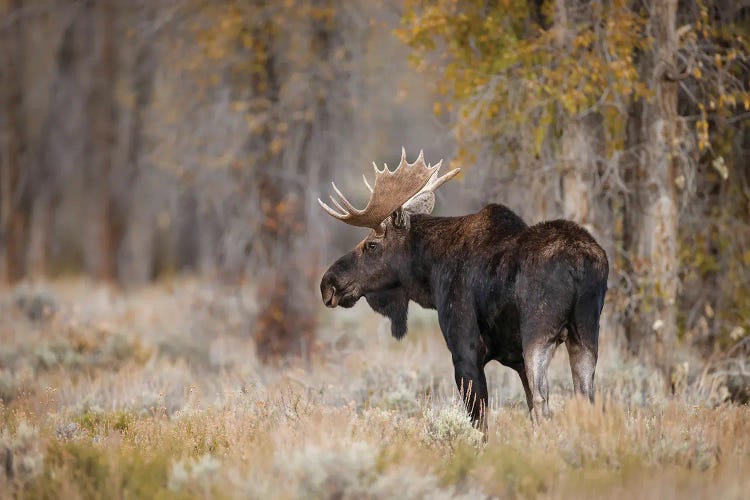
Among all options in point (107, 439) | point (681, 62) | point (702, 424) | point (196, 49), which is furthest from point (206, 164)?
point (702, 424)

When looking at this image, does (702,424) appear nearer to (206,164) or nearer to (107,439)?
(107,439)

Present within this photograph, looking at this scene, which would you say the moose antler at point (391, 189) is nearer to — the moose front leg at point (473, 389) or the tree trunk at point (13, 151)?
the moose front leg at point (473, 389)

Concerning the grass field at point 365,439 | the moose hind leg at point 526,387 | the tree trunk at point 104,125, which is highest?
the tree trunk at point 104,125

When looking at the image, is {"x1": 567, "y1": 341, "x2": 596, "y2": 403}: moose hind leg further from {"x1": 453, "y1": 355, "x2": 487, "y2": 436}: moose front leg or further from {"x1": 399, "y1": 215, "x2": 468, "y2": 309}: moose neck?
{"x1": 399, "y1": 215, "x2": 468, "y2": 309}: moose neck

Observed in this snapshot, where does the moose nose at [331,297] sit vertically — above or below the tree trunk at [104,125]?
below

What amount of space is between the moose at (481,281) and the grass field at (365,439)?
0.37 metres

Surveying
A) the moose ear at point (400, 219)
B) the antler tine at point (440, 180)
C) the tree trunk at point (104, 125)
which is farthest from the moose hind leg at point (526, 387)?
the tree trunk at point (104, 125)

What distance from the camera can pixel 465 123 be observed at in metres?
10.0

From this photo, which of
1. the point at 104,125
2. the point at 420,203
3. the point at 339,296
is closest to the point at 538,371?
the point at 339,296

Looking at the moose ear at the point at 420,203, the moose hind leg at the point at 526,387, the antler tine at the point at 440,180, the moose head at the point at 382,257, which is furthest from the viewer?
the moose ear at the point at 420,203

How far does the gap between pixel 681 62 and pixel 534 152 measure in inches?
72.7

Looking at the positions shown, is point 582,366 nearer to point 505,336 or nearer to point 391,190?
point 505,336

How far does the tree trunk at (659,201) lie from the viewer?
32.1 ft

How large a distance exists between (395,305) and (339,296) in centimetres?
47
